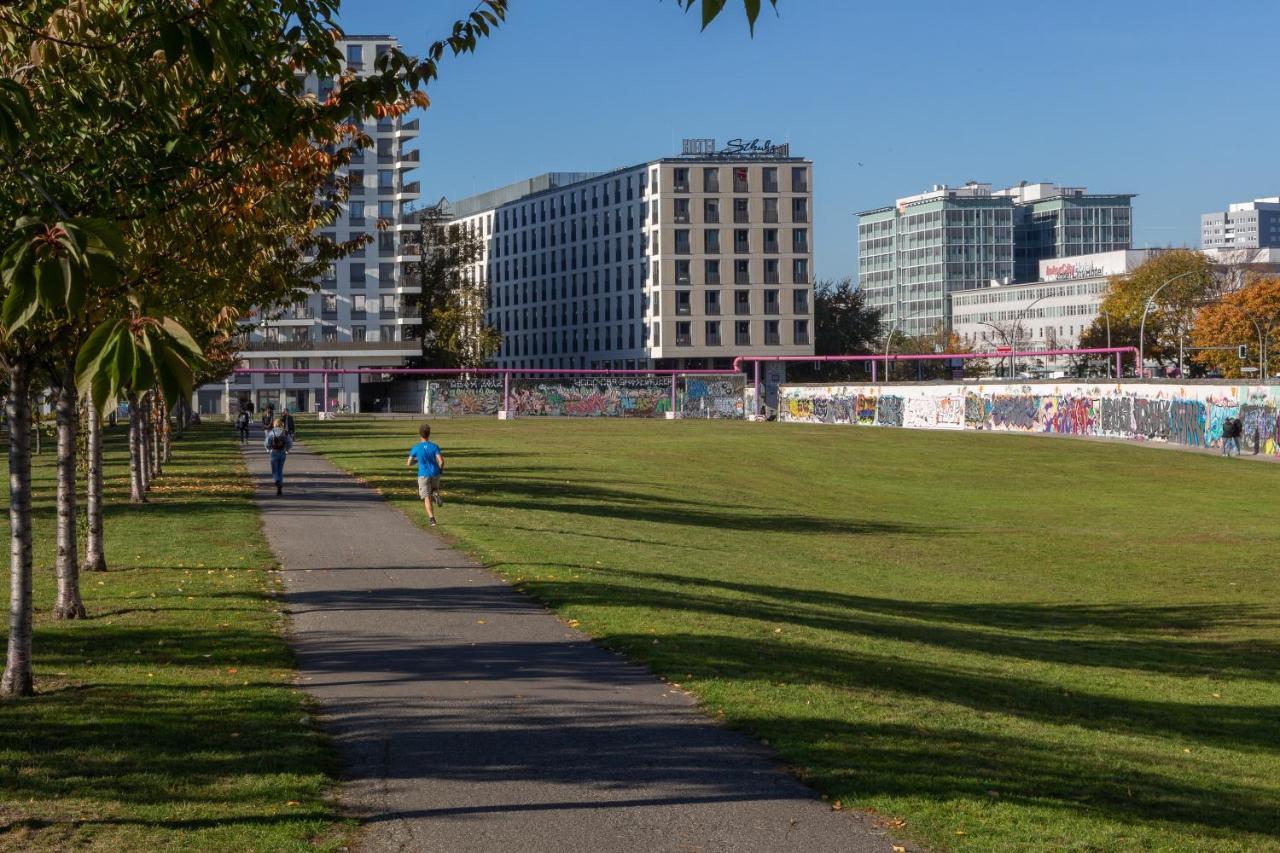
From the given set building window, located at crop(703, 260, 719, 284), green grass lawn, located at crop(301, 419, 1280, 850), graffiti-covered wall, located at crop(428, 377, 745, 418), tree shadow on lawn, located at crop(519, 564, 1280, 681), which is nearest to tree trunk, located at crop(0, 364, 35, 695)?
green grass lawn, located at crop(301, 419, 1280, 850)

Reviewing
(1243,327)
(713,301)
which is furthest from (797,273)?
(1243,327)

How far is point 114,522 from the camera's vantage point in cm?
2717

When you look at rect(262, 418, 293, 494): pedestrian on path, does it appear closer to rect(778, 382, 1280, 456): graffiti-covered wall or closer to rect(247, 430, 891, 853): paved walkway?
rect(247, 430, 891, 853): paved walkway

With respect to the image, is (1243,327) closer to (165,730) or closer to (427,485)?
Result: (427,485)

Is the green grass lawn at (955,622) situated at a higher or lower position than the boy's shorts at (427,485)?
lower

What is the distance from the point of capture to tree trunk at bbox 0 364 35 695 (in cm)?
1176

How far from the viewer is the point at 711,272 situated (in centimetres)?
13588

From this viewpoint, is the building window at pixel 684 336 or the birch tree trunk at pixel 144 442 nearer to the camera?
the birch tree trunk at pixel 144 442

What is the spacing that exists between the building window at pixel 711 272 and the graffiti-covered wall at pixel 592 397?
1885 centimetres

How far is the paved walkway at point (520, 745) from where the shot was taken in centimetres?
A: 806

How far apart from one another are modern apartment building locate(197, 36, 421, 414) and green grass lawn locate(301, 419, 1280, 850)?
8109 cm

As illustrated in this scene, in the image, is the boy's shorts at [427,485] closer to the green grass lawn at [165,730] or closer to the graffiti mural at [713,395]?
the green grass lawn at [165,730]

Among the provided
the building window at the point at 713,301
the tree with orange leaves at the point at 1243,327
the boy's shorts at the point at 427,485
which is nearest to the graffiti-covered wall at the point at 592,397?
the building window at the point at 713,301

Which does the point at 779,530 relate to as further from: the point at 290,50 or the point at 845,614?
the point at 290,50
